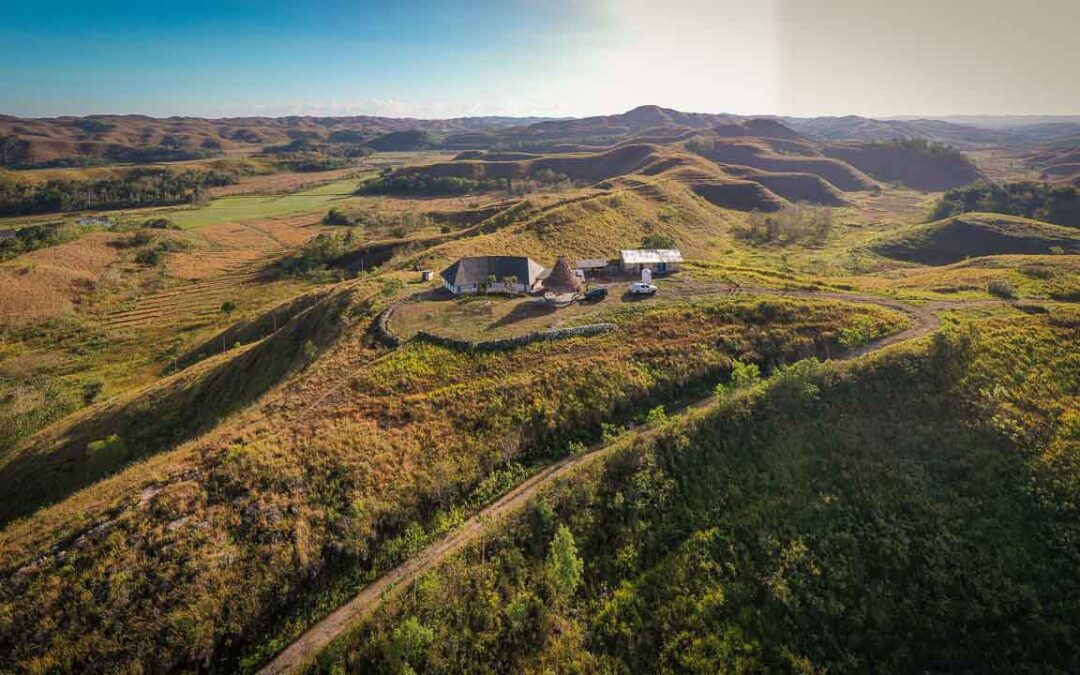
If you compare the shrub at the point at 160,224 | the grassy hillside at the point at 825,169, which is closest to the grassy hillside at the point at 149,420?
the shrub at the point at 160,224

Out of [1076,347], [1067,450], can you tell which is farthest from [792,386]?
[1076,347]

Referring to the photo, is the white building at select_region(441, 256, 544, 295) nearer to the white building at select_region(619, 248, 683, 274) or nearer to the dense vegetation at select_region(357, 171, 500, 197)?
the white building at select_region(619, 248, 683, 274)

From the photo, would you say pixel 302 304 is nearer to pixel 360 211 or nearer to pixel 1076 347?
pixel 1076 347

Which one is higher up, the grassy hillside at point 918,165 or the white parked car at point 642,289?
the grassy hillside at point 918,165

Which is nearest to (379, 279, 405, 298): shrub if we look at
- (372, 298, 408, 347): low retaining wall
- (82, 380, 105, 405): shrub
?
(372, 298, 408, 347): low retaining wall

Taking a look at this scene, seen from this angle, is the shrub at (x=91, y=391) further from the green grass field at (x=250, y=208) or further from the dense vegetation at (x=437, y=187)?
the dense vegetation at (x=437, y=187)

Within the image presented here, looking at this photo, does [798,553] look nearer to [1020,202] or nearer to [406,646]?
[406,646]

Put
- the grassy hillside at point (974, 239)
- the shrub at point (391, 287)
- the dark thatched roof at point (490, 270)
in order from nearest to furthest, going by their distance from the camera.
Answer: the dark thatched roof at point (490, 270), the shrub at point (391, 287), the grassy hillside at point (974, 239)
